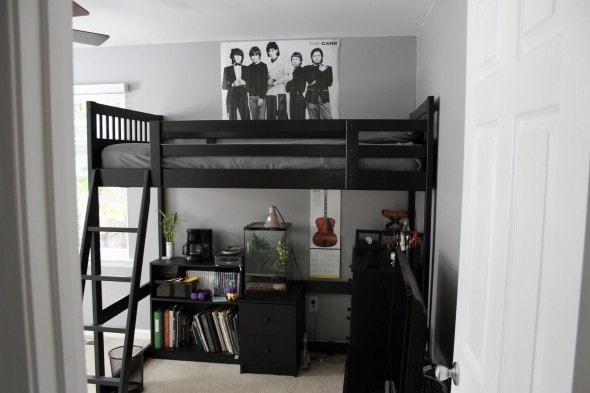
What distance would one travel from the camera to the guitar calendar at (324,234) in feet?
10.5

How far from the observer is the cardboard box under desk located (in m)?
3.14

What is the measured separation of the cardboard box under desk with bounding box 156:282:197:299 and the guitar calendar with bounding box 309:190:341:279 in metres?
0.98

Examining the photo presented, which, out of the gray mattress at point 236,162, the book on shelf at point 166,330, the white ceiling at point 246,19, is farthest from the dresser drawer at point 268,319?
the white ceiling at point 246,19

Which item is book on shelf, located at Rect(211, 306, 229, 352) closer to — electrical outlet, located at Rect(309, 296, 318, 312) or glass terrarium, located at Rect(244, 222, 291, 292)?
glass terrarium, located at Rect(244, 222, 291, 292)

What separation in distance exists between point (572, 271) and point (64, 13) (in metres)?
0.72

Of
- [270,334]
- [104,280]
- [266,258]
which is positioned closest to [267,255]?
[266,258]

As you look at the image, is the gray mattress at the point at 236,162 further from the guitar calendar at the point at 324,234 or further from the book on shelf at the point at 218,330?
the book on shelf at the point at 218,330

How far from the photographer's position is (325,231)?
3.23m

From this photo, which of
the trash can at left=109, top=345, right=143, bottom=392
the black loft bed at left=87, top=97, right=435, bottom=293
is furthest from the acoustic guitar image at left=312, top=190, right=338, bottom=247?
the trash can at left=109, top=345, right=143, bottom=392

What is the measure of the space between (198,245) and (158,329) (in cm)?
74

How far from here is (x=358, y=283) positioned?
2.32 metres

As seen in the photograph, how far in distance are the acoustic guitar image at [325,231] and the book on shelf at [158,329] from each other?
1.40m

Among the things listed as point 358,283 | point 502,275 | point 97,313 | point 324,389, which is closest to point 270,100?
point 358,283

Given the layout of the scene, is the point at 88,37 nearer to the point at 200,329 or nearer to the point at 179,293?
the point at 179,293
